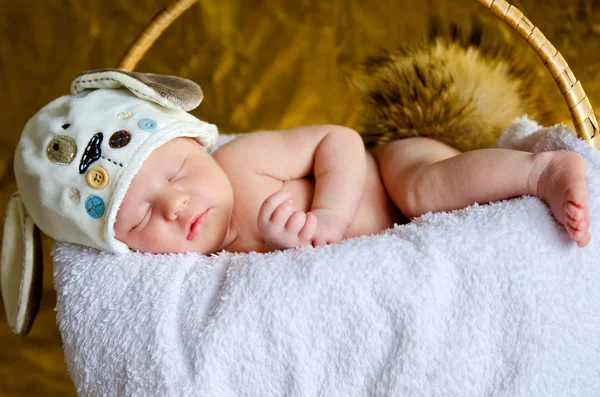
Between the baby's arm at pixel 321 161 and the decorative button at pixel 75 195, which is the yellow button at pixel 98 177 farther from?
the baby's arm at pixel 321 161

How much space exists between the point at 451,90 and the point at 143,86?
24.1 inches

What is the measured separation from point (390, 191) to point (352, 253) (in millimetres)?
332

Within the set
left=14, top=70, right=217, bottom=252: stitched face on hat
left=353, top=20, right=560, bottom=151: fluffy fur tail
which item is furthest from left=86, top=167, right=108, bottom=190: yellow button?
left=353, top=20, right=560, bottom=151: fluffy fur tail

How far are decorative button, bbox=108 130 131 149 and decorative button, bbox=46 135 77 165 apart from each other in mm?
57

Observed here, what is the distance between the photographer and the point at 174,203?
0.90m

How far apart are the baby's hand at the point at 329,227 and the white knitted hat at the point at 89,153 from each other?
258mm

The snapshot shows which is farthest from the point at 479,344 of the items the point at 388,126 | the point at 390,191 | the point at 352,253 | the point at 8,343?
the point at 8,343

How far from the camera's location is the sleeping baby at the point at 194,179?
88 centimetres

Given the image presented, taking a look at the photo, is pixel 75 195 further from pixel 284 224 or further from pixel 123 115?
pixel 284 224

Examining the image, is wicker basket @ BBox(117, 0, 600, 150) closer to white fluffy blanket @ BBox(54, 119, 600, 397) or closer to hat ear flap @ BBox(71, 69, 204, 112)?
white fluffy blanket @ BBox(54, 119, 600, 397)

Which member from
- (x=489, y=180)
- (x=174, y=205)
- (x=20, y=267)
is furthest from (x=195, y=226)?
(x=489, y=180)

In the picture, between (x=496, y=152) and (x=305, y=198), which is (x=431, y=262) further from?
(x=305, y=198)

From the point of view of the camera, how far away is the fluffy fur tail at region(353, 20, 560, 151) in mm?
1210

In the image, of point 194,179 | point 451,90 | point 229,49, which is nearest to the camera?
point 194,179
